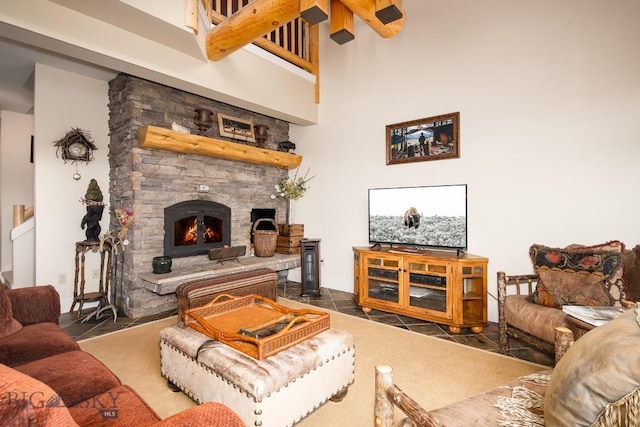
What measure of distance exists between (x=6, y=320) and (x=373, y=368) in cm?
243

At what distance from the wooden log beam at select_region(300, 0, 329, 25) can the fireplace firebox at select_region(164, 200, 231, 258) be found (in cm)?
266

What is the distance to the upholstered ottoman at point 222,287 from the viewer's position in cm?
287

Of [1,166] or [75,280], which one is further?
[1,166]

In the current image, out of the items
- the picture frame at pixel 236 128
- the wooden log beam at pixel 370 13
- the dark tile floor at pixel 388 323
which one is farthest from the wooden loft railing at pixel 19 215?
the wooden log beam at pixel 370 13

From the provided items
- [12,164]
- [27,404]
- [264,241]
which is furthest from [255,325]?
[12,164]

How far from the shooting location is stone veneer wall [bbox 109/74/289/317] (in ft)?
11.4

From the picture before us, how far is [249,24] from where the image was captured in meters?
2.92

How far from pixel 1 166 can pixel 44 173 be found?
7.48 ft

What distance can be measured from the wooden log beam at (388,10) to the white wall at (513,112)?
157 cm

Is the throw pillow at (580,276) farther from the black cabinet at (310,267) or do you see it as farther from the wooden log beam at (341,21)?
the black cabinet at (310,267)

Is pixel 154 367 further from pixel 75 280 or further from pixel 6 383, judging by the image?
pixel 6 383

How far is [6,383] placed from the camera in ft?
1.99

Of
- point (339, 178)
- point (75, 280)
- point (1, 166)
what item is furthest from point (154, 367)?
point (1, 166)

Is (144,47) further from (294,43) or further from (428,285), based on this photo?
(428,285)
